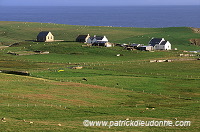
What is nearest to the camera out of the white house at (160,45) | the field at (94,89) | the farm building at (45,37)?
the field at (94,89)

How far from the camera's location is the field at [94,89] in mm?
51250

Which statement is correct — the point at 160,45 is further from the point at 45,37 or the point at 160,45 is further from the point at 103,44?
the point at 45,37

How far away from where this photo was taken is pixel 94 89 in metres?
70.9

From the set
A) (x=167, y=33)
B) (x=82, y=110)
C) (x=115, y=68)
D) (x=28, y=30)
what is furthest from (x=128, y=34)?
(x=82, y=110)

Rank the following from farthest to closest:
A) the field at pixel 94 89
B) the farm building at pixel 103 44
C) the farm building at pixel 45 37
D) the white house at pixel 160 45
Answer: the farm building at pixel 45 37 < the farm building at pixel 103 44 < the white house at pixel 160 45 < the field at pixel 94 89

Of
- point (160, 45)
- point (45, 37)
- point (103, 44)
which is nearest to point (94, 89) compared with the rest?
point (103, 44)

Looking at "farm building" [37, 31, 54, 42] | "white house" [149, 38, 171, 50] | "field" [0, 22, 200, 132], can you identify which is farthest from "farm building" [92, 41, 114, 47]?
"farm building" [37, 31, 54, 42]

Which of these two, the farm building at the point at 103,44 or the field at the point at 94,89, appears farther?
the farm building at the point at 103,44

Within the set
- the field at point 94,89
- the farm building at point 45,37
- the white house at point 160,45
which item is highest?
the farm building at point 45,37

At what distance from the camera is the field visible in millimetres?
51250

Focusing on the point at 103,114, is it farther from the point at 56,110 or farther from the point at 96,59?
the point at 96,59

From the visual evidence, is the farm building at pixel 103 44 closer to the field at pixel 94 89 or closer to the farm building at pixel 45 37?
the field at pixel 94 89

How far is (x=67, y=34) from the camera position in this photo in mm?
177500

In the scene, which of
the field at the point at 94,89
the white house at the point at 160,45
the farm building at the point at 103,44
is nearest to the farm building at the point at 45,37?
the field at the point at 94,89
